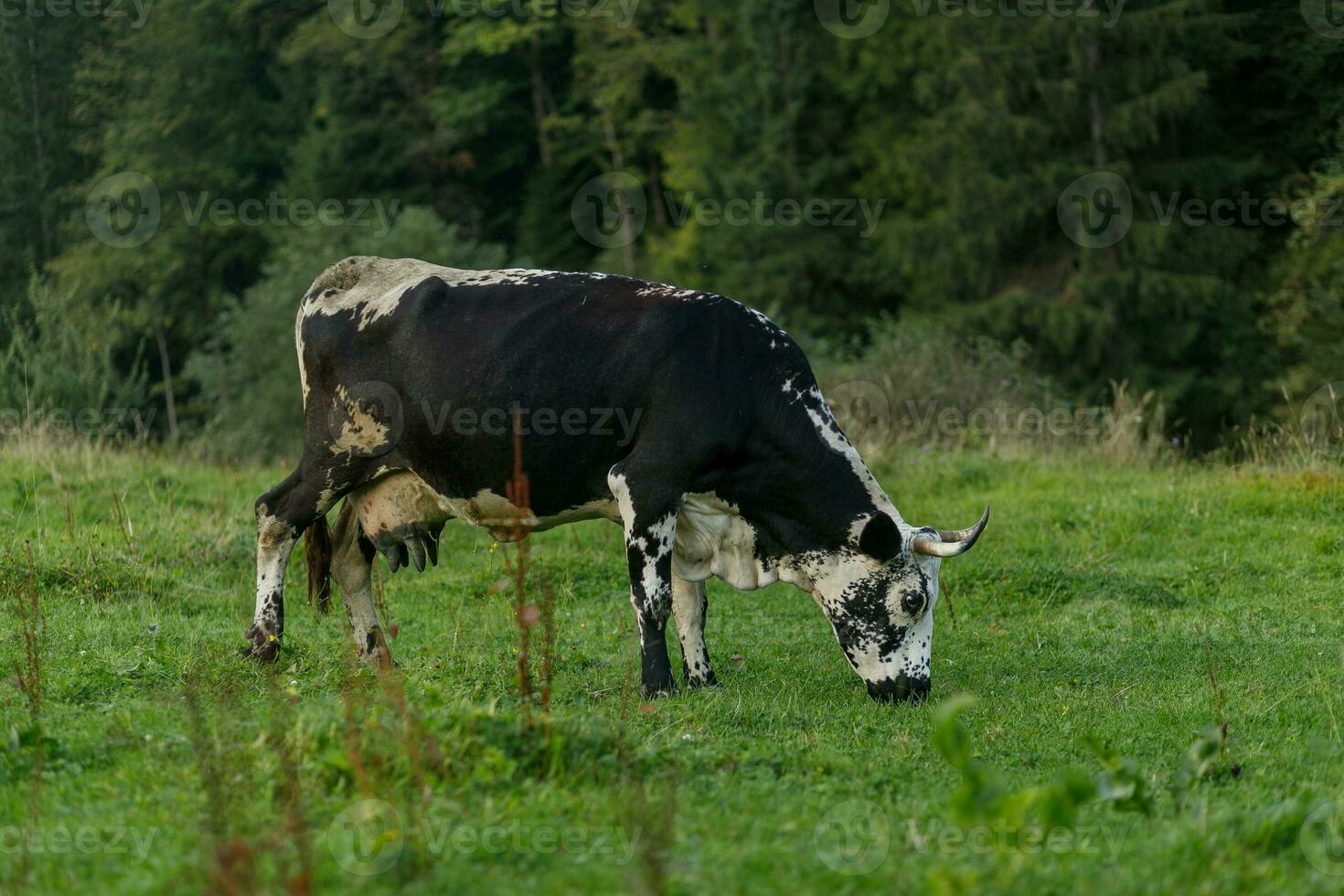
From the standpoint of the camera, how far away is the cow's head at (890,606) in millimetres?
7973

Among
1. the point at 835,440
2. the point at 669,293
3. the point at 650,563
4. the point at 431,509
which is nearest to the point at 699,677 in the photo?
the point at 650,563

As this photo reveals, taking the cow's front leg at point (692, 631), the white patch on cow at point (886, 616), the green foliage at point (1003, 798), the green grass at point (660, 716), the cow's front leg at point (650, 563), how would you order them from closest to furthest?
the green foliage at point (1003, 798) < the green grass at point (660, 716) < the cow's front leg at point (650, 563) < the white patch on cow at point (886, 616) < the cow's front leg at point (692, 631)

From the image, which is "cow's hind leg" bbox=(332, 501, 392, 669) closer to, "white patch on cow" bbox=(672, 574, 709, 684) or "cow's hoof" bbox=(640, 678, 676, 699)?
"white patch on cow" bbox=(672, 574, 709, 684)

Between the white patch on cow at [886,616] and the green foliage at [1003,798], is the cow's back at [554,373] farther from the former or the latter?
the green foliage at [1003,798]

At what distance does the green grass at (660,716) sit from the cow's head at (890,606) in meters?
0.20

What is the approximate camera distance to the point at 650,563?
8.00 m

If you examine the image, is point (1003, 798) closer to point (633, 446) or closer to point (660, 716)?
point (660, 716)

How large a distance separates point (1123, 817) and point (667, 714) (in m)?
2.26

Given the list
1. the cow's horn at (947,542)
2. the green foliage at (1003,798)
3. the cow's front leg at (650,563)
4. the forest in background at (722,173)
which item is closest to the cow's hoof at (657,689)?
the cow's front leg at (650,563)

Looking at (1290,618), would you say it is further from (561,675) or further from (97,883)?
(97,883)

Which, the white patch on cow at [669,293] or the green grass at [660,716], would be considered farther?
the white patch on cow at [669,293]

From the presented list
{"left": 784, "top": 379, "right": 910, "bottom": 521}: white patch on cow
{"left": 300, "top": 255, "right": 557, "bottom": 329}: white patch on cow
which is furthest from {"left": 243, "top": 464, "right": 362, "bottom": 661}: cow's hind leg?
{"left": 784, "top": 379, "right": 910, "bottom": 521}: white patch on cow

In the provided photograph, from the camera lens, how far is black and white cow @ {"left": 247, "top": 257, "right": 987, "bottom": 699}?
796cm

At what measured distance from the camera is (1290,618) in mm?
9750
